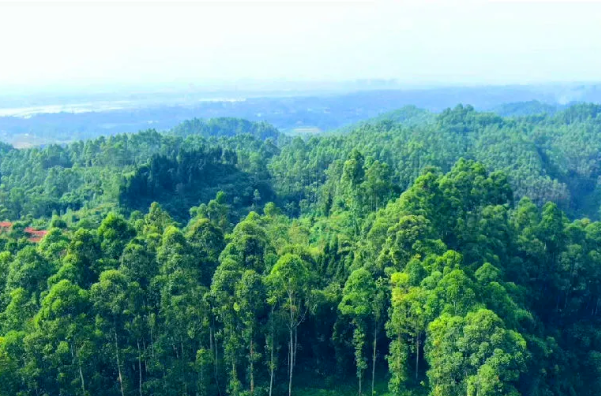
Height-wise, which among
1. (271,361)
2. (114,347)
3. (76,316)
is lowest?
(271,361)

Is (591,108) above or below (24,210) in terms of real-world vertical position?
above

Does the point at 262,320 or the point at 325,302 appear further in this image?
the point at 325,302

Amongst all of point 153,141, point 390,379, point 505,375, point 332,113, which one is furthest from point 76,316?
point 332,113

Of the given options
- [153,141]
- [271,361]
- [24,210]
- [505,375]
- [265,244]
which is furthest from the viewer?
[153,141]

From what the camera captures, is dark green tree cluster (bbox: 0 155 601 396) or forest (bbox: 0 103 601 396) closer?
dark green tree cluster (bbox: 0 155 601 396)

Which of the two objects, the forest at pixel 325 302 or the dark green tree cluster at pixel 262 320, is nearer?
the dark green tree cluster at pixel 262 320

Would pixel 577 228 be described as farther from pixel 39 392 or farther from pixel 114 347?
pixel 39 392

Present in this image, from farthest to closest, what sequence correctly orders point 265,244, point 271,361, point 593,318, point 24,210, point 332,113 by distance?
point 332,113
point 24,210
point 593,318
point 265,244
point 271,361

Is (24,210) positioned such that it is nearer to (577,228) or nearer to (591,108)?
(577,228)

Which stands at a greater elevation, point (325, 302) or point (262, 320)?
point (262, 320)

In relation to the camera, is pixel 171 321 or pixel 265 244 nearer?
pixel 171 321
